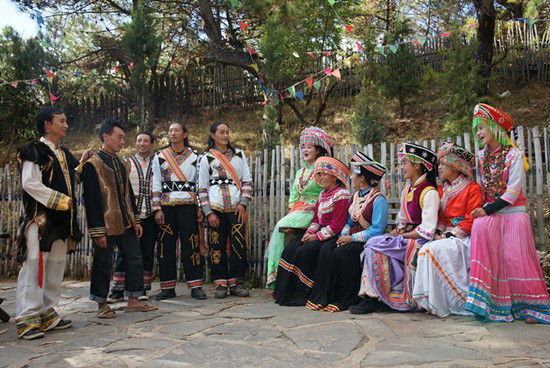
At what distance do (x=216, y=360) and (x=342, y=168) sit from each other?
2.53 metres

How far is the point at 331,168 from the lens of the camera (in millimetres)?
4602

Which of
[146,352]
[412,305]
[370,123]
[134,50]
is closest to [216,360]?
[146,352]

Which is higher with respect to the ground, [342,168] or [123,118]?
[123,118]

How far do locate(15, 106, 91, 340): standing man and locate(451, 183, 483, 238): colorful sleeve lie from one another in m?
3.28

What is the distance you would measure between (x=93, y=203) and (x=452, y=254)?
3.18 metres

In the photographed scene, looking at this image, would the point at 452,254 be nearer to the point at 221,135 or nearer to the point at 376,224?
the point at 376,224

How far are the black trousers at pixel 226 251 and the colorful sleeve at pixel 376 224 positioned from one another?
4.53ft

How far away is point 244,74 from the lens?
14844mm

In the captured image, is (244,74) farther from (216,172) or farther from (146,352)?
(146,352)


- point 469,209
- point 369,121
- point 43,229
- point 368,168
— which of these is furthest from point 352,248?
point 369,121

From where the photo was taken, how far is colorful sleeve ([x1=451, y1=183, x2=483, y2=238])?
3842mm

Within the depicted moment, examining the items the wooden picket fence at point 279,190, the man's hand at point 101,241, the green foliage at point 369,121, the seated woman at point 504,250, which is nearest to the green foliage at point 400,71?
the green foliage at point 369,121

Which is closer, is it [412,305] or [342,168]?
[412,305]

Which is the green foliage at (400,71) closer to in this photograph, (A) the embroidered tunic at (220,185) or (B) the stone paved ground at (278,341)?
(A) the embroidered tunic at (220,185)
